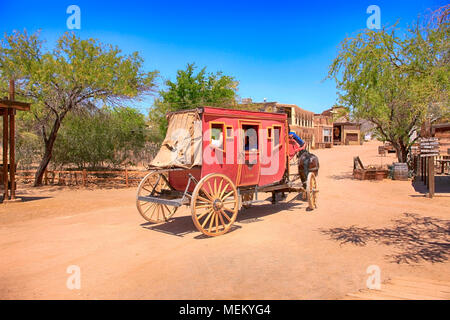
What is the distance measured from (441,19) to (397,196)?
8127 millimetres

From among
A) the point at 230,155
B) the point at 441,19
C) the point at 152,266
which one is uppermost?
the point at 441,19

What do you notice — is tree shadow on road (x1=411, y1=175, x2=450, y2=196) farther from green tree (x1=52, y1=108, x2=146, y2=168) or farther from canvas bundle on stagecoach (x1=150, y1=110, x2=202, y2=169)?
green tree (x1=52, y1=108, x2=146, y2=168)

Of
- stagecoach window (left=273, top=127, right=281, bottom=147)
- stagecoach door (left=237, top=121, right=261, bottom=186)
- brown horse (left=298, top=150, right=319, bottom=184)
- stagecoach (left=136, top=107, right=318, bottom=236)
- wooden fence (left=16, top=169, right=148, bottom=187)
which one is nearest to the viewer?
stagecoach (left=136, top=107, right=318, bottom=236)

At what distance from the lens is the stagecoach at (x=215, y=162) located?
23.3 feet

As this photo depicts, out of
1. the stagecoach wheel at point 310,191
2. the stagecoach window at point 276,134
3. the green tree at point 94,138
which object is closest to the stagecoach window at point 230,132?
the stagecoach window at point 276,134

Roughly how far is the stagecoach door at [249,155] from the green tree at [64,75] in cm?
830

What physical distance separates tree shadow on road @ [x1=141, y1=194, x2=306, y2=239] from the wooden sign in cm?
524

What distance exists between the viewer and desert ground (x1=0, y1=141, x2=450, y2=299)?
4.39m

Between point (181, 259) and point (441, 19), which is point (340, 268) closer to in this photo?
point (181, 259)

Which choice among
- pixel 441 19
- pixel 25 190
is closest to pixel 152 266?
pixel 441 19

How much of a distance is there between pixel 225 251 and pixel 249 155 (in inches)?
111

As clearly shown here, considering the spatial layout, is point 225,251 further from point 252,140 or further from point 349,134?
point 349,134

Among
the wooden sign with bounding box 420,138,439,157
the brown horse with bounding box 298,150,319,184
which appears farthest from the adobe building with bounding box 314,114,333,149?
the brown horse with bounding box 298,150,319,184

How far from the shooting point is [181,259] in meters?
5.58
